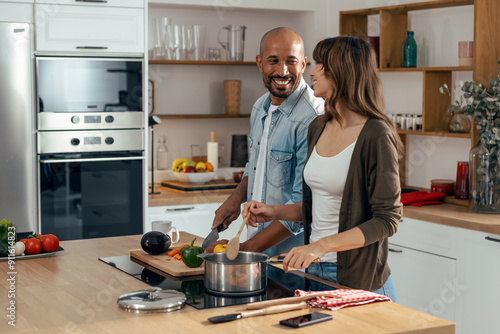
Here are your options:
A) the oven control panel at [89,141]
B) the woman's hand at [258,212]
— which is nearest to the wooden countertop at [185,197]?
the oven control panel at [89,141]

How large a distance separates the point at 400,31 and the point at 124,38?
1730 mm

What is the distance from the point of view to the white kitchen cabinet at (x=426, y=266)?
3600 millimetres

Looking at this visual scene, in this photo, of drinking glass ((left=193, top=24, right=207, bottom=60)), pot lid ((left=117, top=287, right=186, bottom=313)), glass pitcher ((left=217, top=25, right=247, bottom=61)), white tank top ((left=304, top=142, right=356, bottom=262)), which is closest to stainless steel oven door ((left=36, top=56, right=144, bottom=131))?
drinking glass ((left=193, top=24, right=207, bottom=60))

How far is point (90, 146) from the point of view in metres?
4.13

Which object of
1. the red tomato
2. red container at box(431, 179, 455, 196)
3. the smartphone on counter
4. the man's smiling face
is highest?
the man's smiling face

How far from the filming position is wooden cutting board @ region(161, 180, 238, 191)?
4527 mm

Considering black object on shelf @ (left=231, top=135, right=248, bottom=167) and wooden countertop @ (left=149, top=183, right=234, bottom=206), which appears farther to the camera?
black object on shelf @ (left=231, top=135, right=248, bottom=167)

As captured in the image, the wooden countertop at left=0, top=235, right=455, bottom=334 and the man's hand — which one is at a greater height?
the man's hand

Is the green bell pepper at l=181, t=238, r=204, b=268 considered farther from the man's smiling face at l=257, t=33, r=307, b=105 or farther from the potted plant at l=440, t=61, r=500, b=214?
the potted plant at l=440, t=61, r=500, b=214

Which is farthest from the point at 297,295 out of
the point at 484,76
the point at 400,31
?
the point at 400,31

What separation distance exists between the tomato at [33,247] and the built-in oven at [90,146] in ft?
5.39

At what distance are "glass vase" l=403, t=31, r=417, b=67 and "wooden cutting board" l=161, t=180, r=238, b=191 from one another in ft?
4.38

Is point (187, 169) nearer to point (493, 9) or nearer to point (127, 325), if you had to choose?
point (493, 9)

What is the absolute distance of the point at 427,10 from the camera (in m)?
4.41
